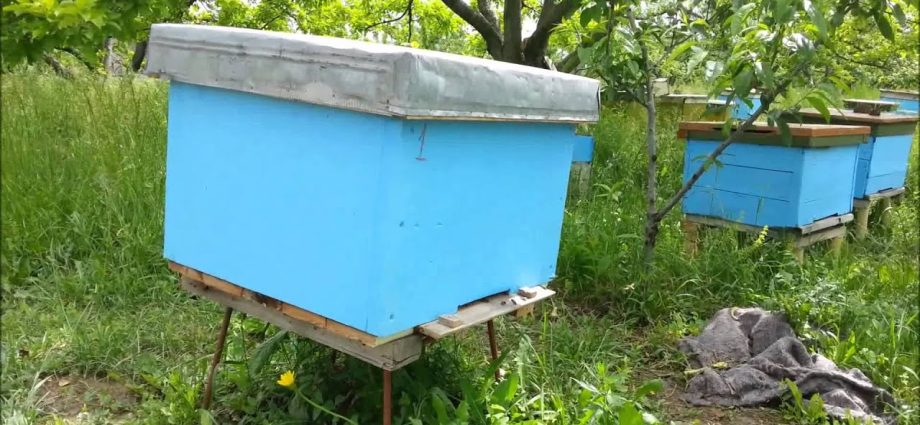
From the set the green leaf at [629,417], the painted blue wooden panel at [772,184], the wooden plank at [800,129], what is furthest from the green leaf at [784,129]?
the green leaf at [629,417]

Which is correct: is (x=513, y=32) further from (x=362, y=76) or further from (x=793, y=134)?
(x=362, y=76)

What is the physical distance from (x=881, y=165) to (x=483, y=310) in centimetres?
423

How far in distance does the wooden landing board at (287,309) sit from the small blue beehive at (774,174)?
2.60 metres

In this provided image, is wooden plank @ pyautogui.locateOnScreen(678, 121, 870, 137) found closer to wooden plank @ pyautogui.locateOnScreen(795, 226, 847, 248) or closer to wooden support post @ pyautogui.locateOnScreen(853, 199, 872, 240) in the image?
wooden plank @ pyautogui.locateOnScreen(795, 226, 847, 248)

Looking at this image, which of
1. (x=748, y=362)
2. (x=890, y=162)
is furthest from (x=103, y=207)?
(x=890, y=162)

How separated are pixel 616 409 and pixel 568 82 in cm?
108

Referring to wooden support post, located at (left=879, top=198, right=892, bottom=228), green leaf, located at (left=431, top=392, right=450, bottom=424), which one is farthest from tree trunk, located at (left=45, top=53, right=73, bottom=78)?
wooden support post, located at (left=879, top=198, right=892, bottom=228)

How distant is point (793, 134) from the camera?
3.69m

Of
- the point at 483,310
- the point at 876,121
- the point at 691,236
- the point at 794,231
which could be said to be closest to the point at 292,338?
the point at 483,310

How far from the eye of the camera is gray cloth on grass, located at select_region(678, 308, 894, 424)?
2.74 meters

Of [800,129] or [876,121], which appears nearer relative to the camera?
[800,129]

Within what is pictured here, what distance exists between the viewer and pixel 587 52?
345 cm

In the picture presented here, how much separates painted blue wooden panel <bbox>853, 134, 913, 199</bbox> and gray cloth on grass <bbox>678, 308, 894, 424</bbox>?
220 cm

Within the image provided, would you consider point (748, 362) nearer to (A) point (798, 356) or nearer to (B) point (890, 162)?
(A) point (798, 356)
